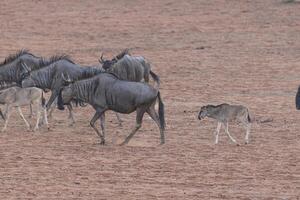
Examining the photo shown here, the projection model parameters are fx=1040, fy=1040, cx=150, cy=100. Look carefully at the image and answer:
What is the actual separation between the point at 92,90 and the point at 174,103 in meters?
5.96

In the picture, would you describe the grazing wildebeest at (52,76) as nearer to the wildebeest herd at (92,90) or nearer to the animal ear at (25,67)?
the wildebeest herd at (92,90)

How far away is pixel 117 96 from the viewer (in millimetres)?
18297

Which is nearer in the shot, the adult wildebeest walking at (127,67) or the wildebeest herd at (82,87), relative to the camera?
the wildebeest herd at (82,87)

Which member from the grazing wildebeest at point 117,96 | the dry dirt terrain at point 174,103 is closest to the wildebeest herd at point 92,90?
the grazing wildebeest at point 117,96

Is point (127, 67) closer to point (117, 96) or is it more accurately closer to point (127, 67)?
point (127, 67)

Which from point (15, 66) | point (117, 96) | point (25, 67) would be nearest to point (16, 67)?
point (15, 66)

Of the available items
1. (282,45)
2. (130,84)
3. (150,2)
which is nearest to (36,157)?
(130,84)

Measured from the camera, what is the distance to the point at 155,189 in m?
14.0

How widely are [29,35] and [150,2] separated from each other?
7.04 metres

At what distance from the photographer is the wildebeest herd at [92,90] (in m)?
18.3

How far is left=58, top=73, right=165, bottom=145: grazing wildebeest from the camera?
18.1 m

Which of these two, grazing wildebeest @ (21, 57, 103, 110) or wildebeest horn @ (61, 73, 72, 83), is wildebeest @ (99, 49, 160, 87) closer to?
grazing wildebeest @ (21, 57, 103, 110)

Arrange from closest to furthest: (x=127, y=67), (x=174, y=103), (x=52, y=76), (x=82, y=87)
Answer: (x=82, y=87)
(x=52, y=76)
(x=127, y=67)
(x=174, y=103)

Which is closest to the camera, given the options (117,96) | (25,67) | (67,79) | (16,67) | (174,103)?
(117,96)
